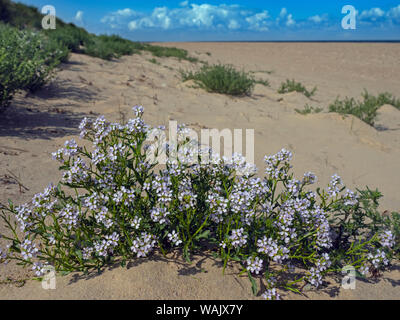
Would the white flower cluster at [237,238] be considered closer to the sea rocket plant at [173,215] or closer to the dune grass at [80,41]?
the sea rocket plant at [173,215]

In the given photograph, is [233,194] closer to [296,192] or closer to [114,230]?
[296,192]

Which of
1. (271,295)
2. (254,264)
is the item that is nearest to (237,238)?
(254,264)

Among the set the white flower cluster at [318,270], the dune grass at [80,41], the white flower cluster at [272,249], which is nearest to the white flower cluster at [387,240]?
the white flower cluster at [318,270]

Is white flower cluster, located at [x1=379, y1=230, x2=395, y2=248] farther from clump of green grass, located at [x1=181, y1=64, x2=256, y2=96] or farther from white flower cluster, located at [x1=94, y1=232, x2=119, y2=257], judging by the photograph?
clump of green grass, located at [x1=181, y1=64, x2=256, y2=96]

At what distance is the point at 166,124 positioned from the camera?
520 cm

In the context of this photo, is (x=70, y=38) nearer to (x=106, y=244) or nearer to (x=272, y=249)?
(x=106, y=244)

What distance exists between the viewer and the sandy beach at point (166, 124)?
2070 mm

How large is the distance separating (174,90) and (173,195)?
5.83 m

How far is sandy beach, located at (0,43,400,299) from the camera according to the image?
207 cm

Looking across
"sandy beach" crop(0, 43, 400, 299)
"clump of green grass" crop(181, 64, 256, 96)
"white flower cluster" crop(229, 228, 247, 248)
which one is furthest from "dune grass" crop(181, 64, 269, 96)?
"white flower cluster" crop(229, 228, 247, 248)

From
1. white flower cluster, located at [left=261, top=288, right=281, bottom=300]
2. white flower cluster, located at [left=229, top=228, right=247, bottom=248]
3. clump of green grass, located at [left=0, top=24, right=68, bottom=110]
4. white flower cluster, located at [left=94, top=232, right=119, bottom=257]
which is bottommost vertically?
white flower cluster, located at [left=261, top=288, right=281, bottom=300]

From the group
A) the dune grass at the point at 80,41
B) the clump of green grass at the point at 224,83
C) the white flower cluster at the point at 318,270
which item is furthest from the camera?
the dune grass at the point at 80,41

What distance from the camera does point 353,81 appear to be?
1302 centimetres

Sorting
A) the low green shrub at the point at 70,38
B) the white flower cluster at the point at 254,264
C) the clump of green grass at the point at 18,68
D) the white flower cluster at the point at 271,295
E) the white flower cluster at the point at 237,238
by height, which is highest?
the low green shrub at the point at 70,38
